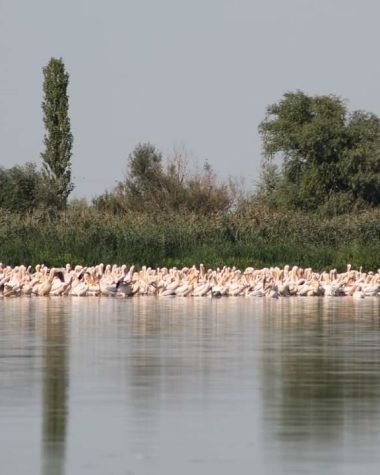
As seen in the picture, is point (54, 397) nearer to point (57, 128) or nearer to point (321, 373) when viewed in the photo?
point (321, 373)

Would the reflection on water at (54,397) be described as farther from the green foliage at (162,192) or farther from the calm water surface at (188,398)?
the green foliage at (162,192)

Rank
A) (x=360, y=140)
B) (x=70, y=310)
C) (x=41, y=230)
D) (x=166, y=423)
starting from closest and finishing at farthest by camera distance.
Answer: (x=166, y=423), (x=70, y=310), (x=41, y=230), (x=360, y=140)

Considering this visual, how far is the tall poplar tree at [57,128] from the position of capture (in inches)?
2945

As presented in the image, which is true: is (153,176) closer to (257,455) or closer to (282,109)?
(282,109)

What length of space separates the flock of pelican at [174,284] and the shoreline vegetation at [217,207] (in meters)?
8.31

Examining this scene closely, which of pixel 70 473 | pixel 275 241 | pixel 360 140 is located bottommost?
pixel 70 473

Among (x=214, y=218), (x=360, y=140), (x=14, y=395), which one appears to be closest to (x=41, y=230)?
(x=214, y=218)

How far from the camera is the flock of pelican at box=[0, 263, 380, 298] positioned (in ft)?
120

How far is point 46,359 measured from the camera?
17.8 meters

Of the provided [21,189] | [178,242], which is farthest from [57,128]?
[178,242]

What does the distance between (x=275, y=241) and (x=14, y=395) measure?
3663cm

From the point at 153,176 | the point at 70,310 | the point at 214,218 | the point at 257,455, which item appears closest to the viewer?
the point at 257,455

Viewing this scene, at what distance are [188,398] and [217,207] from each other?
67.1 metres

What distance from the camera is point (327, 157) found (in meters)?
73.8
